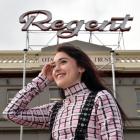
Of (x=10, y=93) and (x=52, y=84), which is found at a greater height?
(x=52, y=84)

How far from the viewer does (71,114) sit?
3949 mm

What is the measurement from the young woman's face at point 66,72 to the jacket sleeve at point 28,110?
27 centimetres

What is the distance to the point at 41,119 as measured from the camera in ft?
14.1

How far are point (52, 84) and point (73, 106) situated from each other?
22.3 metres

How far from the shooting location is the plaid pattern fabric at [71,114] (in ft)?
12.5

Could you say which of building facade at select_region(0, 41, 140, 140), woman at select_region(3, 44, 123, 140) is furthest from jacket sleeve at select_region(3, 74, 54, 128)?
building facade at select_region(0, 41, 140, 140)

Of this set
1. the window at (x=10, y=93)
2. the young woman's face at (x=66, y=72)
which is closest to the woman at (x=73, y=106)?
the young woman's face at (x=66, y=72)

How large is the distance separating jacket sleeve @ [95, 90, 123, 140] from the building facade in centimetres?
2207

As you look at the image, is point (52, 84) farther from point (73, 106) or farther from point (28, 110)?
point (73, 106)

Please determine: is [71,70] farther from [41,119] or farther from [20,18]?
[20,18]

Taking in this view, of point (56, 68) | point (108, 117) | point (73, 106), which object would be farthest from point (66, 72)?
point (108, 117)

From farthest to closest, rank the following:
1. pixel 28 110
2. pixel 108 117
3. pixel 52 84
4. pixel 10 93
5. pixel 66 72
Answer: pixel 10 93 → pixel 52 84 → pixel 28 110 → pixel 66 72 → pixel 108 117

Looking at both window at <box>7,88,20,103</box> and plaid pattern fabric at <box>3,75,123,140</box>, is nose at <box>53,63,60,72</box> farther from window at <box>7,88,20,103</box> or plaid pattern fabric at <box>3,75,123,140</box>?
window at <box>7,88,20,103</box>

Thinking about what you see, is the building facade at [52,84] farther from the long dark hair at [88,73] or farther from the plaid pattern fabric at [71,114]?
the long dark hair at [88,73]
